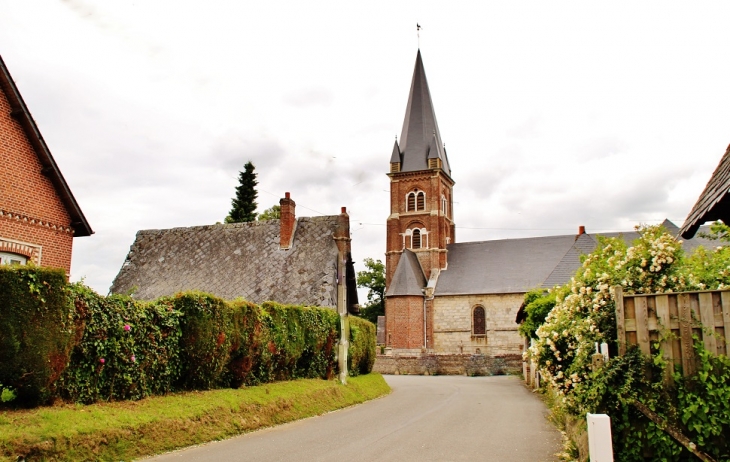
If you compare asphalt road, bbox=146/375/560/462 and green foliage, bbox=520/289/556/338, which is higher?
green foliage, bbox=520/289/556/338

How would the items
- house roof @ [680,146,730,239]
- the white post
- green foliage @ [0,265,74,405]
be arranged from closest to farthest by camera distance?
the white post, house roof @ [680,146,730,239], green foliage @ [0,265,74,405]

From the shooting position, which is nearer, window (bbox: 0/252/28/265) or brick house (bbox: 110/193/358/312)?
window (bbox: 0/252/28/265)

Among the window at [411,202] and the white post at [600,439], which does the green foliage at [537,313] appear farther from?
the window at [411,202]

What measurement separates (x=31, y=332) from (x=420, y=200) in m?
53.3

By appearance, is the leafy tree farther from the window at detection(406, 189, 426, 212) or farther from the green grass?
the green grass

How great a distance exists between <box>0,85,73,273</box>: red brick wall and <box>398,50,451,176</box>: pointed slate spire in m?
47.3

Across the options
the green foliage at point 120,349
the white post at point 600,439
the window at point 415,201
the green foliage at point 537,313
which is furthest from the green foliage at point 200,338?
the window at point 415,201

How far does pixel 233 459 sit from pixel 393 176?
5376 cm

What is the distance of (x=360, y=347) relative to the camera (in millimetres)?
25062

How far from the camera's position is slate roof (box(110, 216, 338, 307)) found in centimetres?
2627

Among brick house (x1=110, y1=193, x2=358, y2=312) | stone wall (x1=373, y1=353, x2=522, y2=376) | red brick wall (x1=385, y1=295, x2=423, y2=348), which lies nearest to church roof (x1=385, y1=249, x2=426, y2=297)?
red brick wall (x1=385, y1=295, x2=423, y2=348)

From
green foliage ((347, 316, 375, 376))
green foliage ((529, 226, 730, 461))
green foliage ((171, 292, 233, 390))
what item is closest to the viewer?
green foliage ((529, 226, 730, 461))

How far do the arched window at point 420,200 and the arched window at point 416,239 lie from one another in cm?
241

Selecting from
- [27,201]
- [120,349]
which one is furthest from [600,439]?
[27,201]
